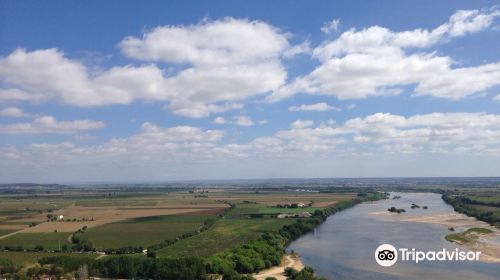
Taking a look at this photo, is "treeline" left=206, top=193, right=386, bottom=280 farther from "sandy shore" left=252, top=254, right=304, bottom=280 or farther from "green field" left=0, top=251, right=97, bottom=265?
"green field" left=0, top=251, right=97, bottom=265

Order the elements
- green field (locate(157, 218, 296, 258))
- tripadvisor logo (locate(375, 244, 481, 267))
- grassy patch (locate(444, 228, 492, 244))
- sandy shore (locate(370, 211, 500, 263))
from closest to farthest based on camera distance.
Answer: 1. tripadvisor logo (locate(375, 244, 481, 267))
2. sandy shore (locate(370, 211, 500, 263))
3. green field (locate(157, 218, 296, 258))
4. grassy patch (locate(444, 228, 492, 244))

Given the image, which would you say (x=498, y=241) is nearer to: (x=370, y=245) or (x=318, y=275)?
(x=370, y=245)

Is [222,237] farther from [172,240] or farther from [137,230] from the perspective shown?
[137,230]

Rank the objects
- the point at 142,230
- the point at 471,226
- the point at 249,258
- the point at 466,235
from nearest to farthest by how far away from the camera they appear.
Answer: the point at 249,258 < the point at 466,235 < the point at 471,226 < the point at 142,230

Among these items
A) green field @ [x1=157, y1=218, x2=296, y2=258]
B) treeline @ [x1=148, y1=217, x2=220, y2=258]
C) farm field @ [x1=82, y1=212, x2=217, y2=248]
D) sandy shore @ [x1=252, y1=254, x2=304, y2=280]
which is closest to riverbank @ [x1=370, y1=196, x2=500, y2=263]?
sandy shore @ [x1=252, y1=254, x2=304, y2=280]

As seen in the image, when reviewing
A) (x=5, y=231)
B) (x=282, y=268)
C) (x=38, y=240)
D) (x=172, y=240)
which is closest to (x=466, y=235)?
(x=282, y=268)

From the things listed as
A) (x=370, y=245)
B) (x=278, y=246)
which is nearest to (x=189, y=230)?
(x=278, y=246)

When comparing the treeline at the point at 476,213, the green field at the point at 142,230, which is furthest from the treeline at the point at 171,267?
the treeline at the point at 476,213
